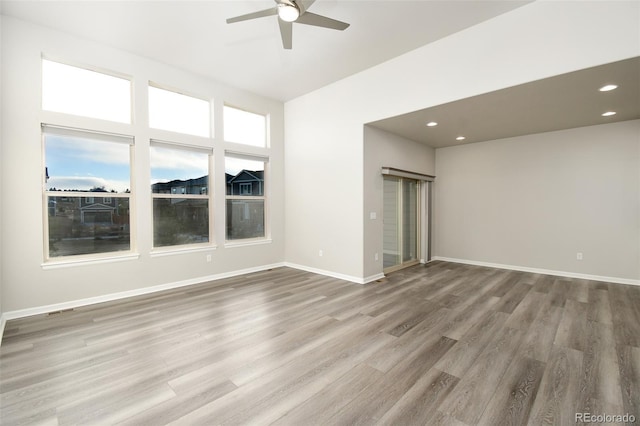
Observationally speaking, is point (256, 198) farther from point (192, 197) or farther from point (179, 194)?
point (179, 194)

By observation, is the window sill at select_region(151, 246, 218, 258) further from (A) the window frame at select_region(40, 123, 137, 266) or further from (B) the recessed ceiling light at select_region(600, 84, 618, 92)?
(B) the recessed ceiling light at select_region(600, 84, 618, 92)

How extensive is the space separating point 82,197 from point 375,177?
444 centimetres

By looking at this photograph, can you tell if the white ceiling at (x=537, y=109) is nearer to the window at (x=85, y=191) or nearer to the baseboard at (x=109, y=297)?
the baseboard at (x=109, y=297)

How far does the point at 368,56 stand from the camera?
4.15 m

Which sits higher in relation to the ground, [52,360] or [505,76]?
[505,76]

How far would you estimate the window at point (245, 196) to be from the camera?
529cm

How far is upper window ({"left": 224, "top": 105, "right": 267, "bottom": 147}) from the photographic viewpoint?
5.27 meters

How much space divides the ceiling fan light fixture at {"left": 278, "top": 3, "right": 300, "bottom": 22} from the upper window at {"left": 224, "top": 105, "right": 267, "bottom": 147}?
289 centimetres

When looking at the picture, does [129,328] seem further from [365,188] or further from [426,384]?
[365,188]

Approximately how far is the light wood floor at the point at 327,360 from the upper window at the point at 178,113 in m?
2.73

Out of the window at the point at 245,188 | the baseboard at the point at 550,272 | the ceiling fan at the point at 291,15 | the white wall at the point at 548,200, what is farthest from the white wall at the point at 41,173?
the baseboard at the point at 550,272

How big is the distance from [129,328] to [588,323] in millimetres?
5056

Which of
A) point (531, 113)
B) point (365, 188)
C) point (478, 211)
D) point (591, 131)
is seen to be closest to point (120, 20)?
point (365, 188)

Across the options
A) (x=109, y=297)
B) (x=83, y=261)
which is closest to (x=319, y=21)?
(x=83, y=261)
